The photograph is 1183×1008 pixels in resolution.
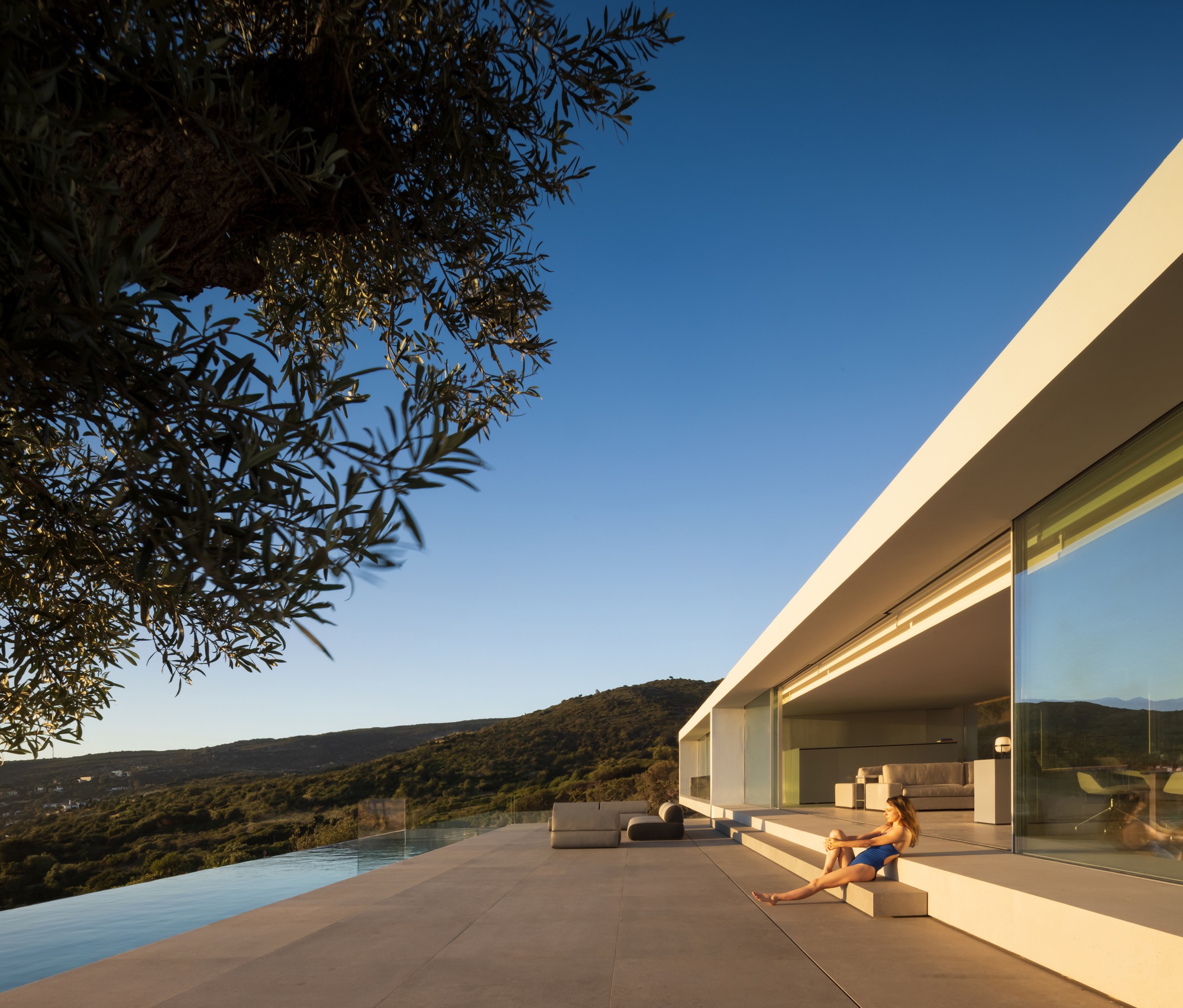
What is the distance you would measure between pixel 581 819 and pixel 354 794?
20.5 m

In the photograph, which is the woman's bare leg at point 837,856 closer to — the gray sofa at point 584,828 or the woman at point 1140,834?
the woman at point 1140,834

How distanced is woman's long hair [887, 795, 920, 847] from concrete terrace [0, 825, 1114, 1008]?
2.33ft

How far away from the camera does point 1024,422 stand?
5102 mm

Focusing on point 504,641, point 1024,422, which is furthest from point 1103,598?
point 504,641

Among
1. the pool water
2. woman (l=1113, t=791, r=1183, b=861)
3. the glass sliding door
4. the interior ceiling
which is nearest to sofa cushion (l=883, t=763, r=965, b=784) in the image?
the interior ceiling

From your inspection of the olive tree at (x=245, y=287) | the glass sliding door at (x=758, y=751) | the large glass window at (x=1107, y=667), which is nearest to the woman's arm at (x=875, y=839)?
the large glass window at (x=1107, y=667)

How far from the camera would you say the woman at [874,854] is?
6.32 m

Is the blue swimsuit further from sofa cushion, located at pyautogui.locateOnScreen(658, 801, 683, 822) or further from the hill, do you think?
sofa cushion, located at pyautogui.locateOnScreen(658, 801, 683, 822)

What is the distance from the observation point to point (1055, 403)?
15.9 feet

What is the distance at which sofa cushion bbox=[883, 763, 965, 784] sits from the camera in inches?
543

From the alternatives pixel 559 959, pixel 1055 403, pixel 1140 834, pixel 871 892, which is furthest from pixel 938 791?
pixel 559 959

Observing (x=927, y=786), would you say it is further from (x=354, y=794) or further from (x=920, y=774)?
(x=354, y=794)

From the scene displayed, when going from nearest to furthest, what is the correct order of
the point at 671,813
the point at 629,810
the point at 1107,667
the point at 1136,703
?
1. the point at 1136,703
2. the point at 1107,667
3. the point at 671,813
4. the point at 629,810

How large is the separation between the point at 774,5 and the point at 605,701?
159ft
